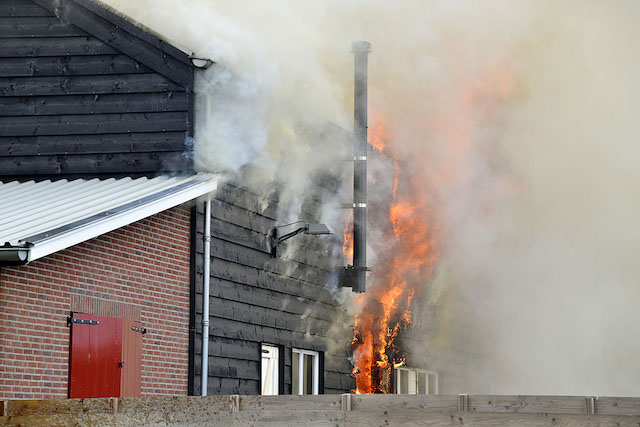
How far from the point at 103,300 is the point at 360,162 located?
570 centimetres

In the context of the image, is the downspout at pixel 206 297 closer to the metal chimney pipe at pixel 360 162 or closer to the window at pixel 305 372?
the window at pixel 305 372

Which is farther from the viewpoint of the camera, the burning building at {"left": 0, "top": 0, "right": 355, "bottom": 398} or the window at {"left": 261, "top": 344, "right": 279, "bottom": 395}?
the window at {"left": 261, "top": 344, "right": 279, "bottom": 395}

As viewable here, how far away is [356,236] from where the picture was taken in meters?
17.0

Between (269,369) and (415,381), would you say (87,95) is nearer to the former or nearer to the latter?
(269,369)

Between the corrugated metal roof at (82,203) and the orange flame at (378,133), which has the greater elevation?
the orange flame at (378,133)

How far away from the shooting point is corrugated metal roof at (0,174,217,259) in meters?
10.9

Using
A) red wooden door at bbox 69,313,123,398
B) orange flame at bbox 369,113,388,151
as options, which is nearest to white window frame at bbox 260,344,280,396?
red wooden door at bbox 69,313,123,398

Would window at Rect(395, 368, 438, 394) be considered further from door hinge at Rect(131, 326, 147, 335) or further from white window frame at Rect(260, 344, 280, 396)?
door hinge at Rect(131, 326, 147, 335)

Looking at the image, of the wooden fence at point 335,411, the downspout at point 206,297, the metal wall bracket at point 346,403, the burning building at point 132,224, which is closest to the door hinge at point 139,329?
the burning building at point 132,224

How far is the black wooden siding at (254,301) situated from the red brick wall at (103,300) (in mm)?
347

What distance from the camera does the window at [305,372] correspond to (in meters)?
16.4

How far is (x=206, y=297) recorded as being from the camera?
46.2ft

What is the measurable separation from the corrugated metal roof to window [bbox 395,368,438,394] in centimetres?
761

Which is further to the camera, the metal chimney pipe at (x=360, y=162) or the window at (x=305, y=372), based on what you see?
the metal chimney pipe at (x=360, y=162)
